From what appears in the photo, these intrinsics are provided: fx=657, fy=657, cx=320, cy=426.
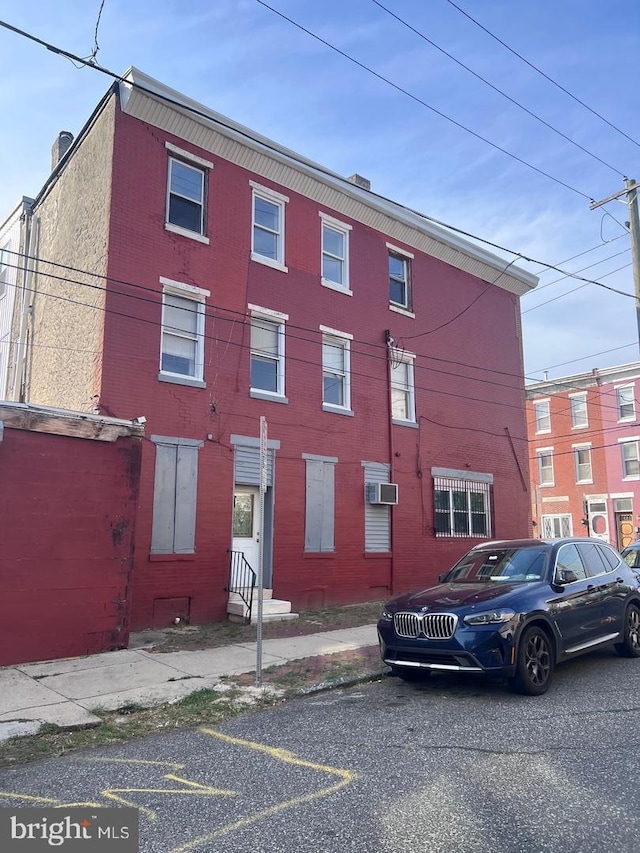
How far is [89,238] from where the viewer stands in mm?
12992

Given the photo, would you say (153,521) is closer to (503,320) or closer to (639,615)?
(639,615)

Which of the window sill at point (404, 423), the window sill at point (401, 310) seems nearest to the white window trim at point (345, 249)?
the window sill at point (401, 310)

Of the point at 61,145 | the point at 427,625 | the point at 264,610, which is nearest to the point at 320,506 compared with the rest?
the point at 264,610

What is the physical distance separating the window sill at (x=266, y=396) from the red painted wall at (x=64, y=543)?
409cm

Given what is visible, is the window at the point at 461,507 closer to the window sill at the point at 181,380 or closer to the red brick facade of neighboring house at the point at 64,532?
the window sill at the point at 181,380

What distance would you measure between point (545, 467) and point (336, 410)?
26370mm

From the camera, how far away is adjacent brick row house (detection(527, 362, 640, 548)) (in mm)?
34094

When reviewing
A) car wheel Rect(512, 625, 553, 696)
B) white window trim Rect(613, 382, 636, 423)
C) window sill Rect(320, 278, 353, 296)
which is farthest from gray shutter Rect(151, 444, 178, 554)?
white window trim Rect(613, 382, 636, 423)

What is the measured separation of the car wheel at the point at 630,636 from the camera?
342 inches

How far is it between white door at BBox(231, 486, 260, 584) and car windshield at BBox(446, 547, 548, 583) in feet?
18.1

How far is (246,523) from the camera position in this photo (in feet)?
44.5

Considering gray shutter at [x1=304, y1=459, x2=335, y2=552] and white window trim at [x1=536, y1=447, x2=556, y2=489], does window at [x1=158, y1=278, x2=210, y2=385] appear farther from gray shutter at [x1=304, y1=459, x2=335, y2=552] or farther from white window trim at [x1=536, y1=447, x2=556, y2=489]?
white window trim at [x1=536, y1=447, x2=556, y2=489]

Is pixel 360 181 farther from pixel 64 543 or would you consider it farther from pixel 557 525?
pixel 557 525

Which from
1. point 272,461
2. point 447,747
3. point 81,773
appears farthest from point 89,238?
point 447,747
